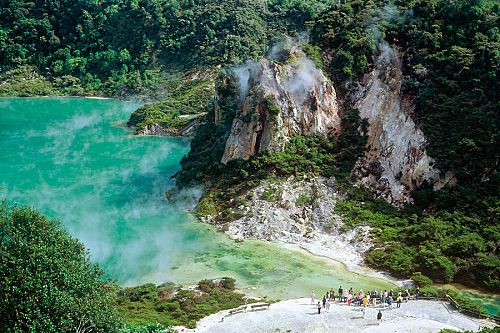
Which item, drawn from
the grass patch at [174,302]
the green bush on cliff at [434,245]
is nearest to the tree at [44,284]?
the grass patch at [174,302]

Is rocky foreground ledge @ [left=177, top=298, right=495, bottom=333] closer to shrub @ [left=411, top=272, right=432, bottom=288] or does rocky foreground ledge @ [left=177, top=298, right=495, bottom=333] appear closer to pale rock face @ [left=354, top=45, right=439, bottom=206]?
shrub @ [left=411, top=272, right=432, bottom=288]

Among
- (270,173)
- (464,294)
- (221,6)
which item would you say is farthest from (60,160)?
(221,6)

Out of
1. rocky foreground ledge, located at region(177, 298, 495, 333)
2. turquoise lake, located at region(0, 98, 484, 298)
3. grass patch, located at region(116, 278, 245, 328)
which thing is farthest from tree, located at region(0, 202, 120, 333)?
turquoise lake, located at region(0, 98, 484, 298)

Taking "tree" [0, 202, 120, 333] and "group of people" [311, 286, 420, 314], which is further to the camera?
"group of people" [311, 286, 420, 314]

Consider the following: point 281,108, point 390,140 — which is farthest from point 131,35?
point 390,140

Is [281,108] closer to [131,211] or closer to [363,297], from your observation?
[131,211]
